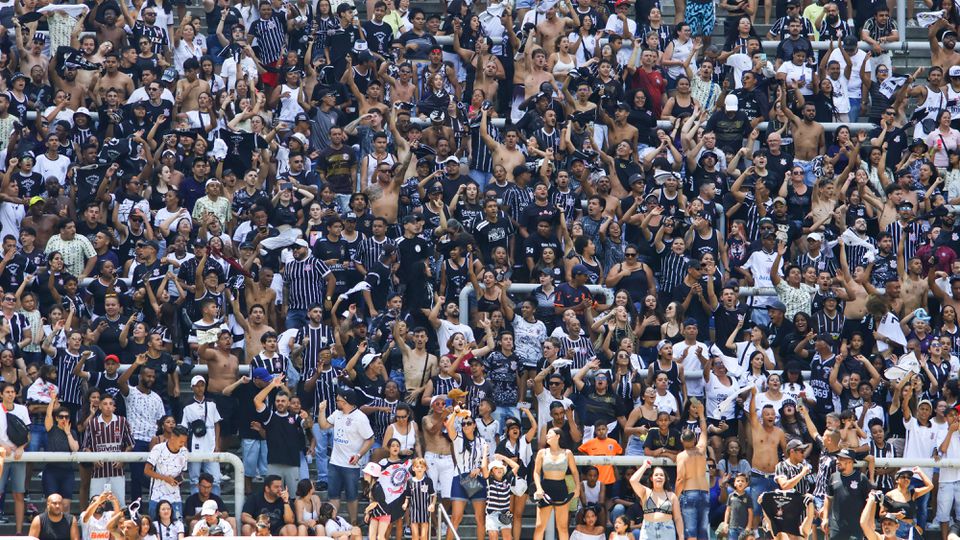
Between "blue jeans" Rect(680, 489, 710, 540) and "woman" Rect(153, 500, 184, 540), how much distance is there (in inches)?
214

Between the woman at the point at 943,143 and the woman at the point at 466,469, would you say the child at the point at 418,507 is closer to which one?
the woman at the point at 466,469

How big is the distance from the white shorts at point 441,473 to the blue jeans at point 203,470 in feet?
7.72

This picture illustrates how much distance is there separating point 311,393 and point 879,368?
674 cm

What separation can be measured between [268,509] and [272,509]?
0.05 meters

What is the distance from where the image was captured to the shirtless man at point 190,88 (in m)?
28.8

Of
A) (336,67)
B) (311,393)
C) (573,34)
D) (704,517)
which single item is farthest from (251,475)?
(573,34)

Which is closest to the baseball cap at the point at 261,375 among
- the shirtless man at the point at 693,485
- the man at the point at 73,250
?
the man at the point at 73,250

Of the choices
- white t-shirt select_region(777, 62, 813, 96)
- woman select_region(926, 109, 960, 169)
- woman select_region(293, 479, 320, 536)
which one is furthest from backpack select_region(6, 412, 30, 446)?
woman select_region(926, 109, 960, 169)

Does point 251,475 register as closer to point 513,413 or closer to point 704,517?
point 513,413

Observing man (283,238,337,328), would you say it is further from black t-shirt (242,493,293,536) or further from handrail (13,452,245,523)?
black t-shirt (242,493,293,536)

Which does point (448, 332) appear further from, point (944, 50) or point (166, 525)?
point (944, 50)

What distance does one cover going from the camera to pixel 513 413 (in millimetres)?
24719

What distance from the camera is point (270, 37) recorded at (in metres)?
30.2

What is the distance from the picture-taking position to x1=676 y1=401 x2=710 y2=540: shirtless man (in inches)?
925
